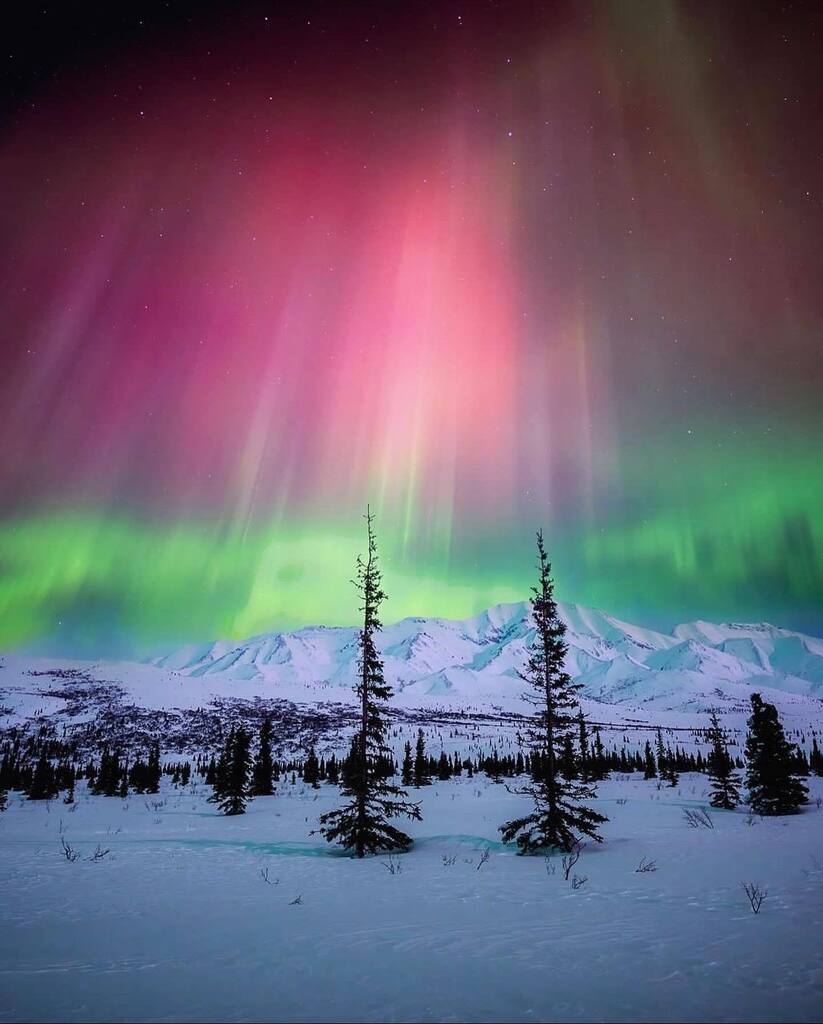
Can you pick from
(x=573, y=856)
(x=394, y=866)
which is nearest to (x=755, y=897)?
(x=573, y=856)

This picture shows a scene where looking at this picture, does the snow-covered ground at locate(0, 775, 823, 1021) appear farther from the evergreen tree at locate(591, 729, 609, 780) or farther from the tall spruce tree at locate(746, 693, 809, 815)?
the evergreen tree at locate(591, 729, 609, 780)

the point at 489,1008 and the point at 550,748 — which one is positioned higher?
the point at 550,748

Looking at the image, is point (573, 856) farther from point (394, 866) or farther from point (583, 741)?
point (583, 741)

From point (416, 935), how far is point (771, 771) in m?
35.6

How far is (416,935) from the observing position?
360 inches

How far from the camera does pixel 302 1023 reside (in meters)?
5.68

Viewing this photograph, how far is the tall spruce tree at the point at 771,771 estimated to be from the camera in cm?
3331

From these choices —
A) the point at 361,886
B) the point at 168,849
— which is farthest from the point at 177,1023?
the point at 168,849

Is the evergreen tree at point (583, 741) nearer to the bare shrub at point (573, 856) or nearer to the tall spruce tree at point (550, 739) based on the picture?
the tall spruce tree at point (550, 739)

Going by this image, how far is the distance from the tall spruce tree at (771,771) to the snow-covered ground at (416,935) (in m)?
15.0

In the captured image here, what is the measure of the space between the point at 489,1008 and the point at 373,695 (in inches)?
632

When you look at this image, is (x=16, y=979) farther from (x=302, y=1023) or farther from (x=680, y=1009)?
(x=680, y=1009)

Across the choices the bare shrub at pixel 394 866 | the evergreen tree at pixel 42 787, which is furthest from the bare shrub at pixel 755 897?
the evergreen tree at pixel 42 787

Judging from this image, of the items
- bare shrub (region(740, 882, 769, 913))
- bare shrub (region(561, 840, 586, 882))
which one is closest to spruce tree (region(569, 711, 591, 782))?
bare shrub (region(561, 840, 586, 882))
